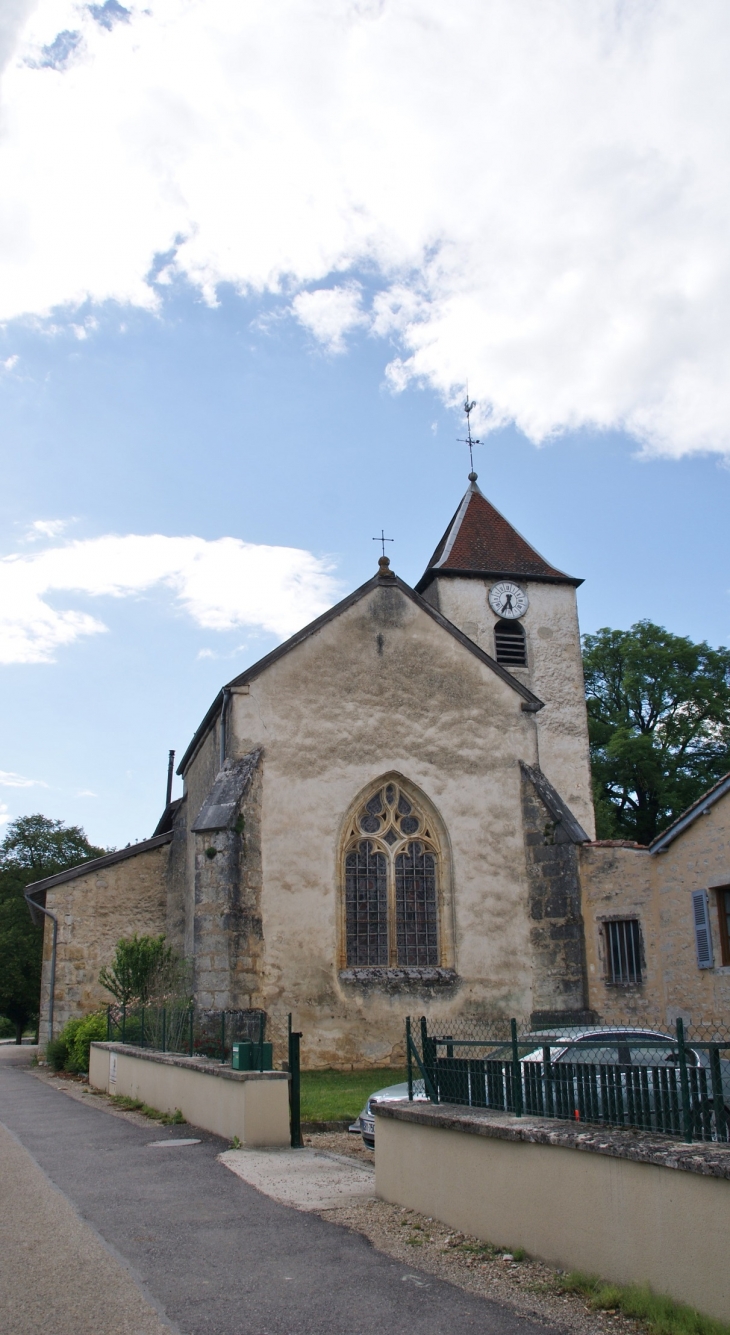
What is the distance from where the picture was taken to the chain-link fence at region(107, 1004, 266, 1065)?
13102mm

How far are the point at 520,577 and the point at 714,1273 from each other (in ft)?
77.3

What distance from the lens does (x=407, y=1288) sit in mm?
5719


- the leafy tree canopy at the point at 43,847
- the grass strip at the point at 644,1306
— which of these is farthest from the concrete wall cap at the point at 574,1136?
the leafy tree canopy at the point at 43,847

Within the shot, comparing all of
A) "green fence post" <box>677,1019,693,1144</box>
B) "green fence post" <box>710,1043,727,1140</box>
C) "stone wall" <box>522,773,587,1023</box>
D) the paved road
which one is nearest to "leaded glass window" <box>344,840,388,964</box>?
"stone wall" <box>522,773,587,1023</box>

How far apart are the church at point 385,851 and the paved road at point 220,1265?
272 inches

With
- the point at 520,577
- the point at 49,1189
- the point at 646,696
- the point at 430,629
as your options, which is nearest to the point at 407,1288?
the point at 49,1189

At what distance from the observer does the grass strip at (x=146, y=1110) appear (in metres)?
12.2

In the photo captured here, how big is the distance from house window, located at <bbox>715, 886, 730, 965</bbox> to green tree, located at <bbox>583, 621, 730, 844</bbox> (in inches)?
746

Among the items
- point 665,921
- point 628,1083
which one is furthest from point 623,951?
point 628,1083

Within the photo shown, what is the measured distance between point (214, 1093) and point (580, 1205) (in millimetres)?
6347

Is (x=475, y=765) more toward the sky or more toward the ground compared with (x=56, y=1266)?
more toward the sky

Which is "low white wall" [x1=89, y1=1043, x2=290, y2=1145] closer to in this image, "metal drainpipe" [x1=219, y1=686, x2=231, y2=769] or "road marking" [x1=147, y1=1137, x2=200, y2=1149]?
"road marking" [x1=147, y1=1137, x2=200, y2=1149]

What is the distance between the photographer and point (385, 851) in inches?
709

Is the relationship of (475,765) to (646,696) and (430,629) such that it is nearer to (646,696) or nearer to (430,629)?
(430,629)
